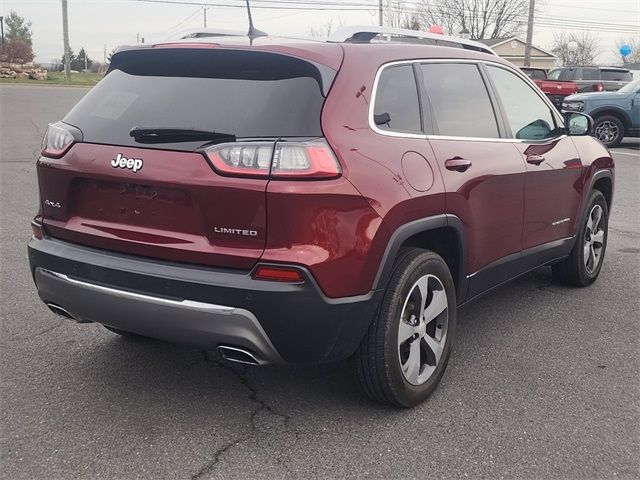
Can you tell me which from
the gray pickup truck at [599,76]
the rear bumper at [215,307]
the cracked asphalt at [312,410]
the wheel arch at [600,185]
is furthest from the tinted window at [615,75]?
the rear bumper at [215,307]

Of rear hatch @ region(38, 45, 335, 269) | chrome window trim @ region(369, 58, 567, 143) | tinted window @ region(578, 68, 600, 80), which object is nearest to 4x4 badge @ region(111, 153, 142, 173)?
rear hatch @ region(38, 45, 335, 269)

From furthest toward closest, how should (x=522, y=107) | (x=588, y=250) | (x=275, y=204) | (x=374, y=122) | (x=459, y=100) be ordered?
(x=588, y=250) < (x=522, y=107) < (x=459, y=100) < (x=374, y=122) < (x=275, y=204)

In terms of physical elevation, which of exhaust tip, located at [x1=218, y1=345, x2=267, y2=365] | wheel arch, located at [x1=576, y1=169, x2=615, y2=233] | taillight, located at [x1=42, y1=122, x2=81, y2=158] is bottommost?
exhaust tip, located at [x1=218, y1=345, x2=267, y2=365]

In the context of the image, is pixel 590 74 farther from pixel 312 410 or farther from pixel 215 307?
pixel 215 307

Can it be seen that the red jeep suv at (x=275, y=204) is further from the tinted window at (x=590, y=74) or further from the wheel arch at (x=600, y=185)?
the tinted window at (x=590, y=74)

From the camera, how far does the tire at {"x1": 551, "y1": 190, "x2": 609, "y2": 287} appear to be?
5.13m

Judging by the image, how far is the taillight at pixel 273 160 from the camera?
8.84 feet

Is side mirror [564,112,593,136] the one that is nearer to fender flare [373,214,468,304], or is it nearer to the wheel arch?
the wheel arch

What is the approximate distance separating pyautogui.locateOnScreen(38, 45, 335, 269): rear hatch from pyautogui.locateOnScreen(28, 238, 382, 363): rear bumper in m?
0.08

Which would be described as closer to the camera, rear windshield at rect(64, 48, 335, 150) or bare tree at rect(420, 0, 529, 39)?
rear windshield at rect(64, 48, 335, 150)

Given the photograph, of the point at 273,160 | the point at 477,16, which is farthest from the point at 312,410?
the point at 477,16

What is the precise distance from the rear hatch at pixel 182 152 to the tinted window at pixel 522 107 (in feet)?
5.39

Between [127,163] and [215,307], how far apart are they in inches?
29.0

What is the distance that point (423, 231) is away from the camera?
128 inches
